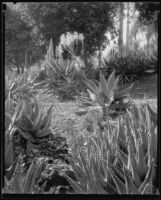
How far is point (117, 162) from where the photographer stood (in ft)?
4.91

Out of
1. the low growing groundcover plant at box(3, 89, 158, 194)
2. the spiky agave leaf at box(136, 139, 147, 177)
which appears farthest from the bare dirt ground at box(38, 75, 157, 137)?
the spiky agave leaf at box(136, 139, 147, 177)

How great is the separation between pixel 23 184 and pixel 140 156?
417 mm

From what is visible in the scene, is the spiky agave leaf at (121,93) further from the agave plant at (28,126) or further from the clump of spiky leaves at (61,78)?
the clump of spiky leaves at (61,78)

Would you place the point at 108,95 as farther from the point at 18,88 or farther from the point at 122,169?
the point at 122,169

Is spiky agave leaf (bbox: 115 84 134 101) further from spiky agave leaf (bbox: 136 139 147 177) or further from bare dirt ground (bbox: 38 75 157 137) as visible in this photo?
spiky agave leaf (bbox: 136 139 147 177)

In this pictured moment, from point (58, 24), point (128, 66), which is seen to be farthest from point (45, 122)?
point (128, 66)

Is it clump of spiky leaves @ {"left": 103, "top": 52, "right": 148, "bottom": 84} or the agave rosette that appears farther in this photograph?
clump of spiky leaves @ {"left": 103, "top": 52, "right": 148, "bottom": 84}

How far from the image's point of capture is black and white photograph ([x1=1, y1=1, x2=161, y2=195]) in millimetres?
1288

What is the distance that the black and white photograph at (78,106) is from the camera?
129 centimetres

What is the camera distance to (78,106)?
3574mm

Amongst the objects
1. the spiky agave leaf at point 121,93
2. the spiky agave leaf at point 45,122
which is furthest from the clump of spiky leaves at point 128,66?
the spiky agave leaf at point 45,122
